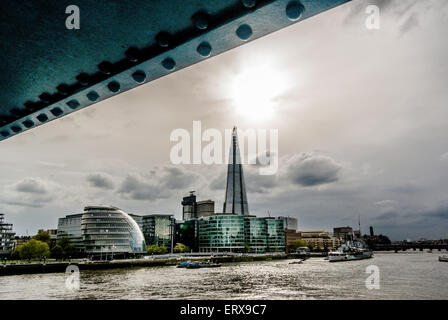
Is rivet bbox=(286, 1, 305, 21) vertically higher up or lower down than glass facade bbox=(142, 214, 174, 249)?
higher up

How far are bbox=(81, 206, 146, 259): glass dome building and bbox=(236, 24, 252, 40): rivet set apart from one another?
345 ft

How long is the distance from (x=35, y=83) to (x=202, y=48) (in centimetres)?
239

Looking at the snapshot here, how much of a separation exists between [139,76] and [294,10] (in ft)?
6.06

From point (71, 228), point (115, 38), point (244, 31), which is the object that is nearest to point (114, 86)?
point (115, 38)

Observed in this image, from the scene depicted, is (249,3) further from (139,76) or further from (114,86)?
(114,86)

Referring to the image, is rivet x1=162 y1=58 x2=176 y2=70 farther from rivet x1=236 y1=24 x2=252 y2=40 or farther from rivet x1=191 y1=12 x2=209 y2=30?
rivet x1=236 y1=24 x2=252 y2=40

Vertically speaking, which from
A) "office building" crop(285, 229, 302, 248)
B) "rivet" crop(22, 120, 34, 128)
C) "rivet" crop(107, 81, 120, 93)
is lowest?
"office building" crop(285, 229, 302, 248)

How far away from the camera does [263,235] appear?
146 m

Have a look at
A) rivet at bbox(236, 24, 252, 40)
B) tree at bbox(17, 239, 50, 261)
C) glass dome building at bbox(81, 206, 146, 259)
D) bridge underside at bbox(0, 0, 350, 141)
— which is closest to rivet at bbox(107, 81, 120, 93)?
bridge underside at bbox(0, 0, 350, 141)

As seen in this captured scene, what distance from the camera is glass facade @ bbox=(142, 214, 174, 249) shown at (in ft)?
543

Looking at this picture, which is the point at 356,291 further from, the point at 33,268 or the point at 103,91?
the point at 33,268

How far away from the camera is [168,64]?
3178mm

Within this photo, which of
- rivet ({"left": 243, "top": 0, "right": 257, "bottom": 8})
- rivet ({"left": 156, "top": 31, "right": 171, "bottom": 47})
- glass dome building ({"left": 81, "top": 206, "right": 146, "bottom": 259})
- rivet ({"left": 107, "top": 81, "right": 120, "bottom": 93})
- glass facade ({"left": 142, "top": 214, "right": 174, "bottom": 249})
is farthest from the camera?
glass facade ({"left": 142, "top": 214, "right": 174, "bottom": 249})
